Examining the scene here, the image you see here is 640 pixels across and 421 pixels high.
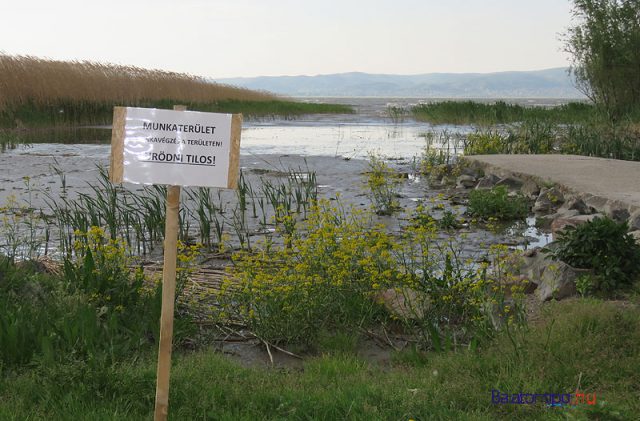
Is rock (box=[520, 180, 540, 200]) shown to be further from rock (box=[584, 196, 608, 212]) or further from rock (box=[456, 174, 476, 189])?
rock (box=[584, 196, 608, 212])

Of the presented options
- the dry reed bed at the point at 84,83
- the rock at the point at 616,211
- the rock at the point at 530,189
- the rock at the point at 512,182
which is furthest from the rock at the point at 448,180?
the dry reed bed at the point at 84,83

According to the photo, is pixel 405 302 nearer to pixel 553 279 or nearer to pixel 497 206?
pixel 553 279

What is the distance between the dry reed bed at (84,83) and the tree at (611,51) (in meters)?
15.1

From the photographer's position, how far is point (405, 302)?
5414mm

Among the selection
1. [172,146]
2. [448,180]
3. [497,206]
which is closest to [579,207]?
[497,206]

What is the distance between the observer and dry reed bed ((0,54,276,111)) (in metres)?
23.4

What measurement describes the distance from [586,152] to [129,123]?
1353 centimetres

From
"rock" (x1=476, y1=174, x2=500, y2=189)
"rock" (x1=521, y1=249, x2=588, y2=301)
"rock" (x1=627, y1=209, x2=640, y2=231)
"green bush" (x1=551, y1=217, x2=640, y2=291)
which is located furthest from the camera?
"rock" (x1=476, y1=174, x2=500, y2=189)

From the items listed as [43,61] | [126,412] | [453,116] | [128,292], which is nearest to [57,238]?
[128,292]

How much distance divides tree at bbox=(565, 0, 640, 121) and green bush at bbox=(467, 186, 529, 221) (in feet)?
46.6

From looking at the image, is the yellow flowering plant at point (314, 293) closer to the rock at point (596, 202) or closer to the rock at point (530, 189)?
the rock at point (596, 202)

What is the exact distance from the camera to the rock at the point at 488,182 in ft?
40.4

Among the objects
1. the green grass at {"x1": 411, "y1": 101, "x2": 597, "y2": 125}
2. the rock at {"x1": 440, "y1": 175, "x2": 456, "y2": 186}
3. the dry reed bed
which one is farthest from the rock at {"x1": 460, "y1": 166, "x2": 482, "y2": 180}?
the dry reed bed

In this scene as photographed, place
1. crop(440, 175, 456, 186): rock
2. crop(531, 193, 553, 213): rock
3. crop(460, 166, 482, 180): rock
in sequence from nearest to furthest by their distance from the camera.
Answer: crop(531, 193, 553, 213): rock, crop(460, 166, 482, 180): rock, crop(440, 175, 456, 186): rock
